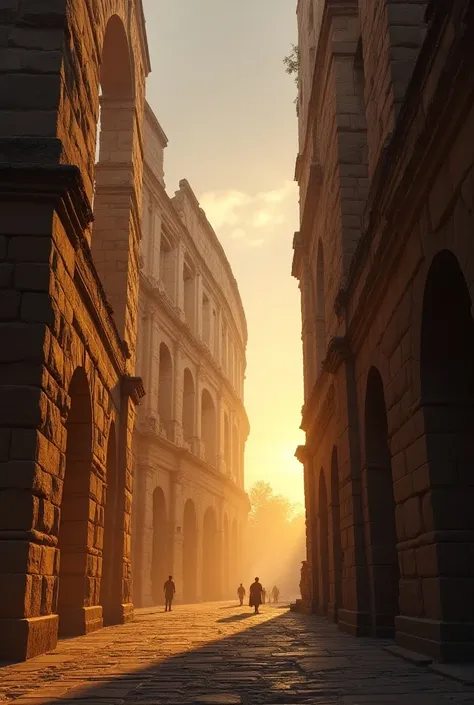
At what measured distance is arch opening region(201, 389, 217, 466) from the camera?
33.4 metres

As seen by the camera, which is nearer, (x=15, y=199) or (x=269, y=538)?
(x=15, y=199)

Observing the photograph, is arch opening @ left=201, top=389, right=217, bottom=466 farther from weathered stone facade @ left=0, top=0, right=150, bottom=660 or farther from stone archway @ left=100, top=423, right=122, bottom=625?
weathered stone facade @ left=0, top=0, right=150, bottom=660

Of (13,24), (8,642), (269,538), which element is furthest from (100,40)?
(269,538)

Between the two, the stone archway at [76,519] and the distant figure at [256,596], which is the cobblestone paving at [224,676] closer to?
the stone archway at [76,519]

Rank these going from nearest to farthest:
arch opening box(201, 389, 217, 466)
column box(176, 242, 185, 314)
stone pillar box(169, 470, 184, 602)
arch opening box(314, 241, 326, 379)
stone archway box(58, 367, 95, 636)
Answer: stone archway box(58, 367, 95, 636), arch opening box(314, 241, 326, 379), stone pillar box(169, 470, 184, 602), column box(176, 242, 185, 314), arch opening box(201, 389, 217, 466)

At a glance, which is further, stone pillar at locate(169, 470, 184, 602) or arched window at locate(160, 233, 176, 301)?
arched window at locate(160, 233, 176, 301)

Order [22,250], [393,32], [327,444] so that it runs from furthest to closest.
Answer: [327,444] → [393,32] → [22,250]

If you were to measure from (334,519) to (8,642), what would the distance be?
826 cm

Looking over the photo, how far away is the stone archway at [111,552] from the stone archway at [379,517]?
4625 mm

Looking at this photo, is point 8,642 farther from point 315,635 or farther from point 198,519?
point 198,519

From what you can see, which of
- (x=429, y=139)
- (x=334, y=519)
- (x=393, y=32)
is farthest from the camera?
(x=334, y=519)

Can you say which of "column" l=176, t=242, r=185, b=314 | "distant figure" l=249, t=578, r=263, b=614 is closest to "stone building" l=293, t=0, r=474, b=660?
"distant figure" l=249, t=578, r=263, b=614

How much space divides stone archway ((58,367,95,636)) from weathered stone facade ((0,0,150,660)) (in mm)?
14

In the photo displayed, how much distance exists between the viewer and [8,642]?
20.0 feet
